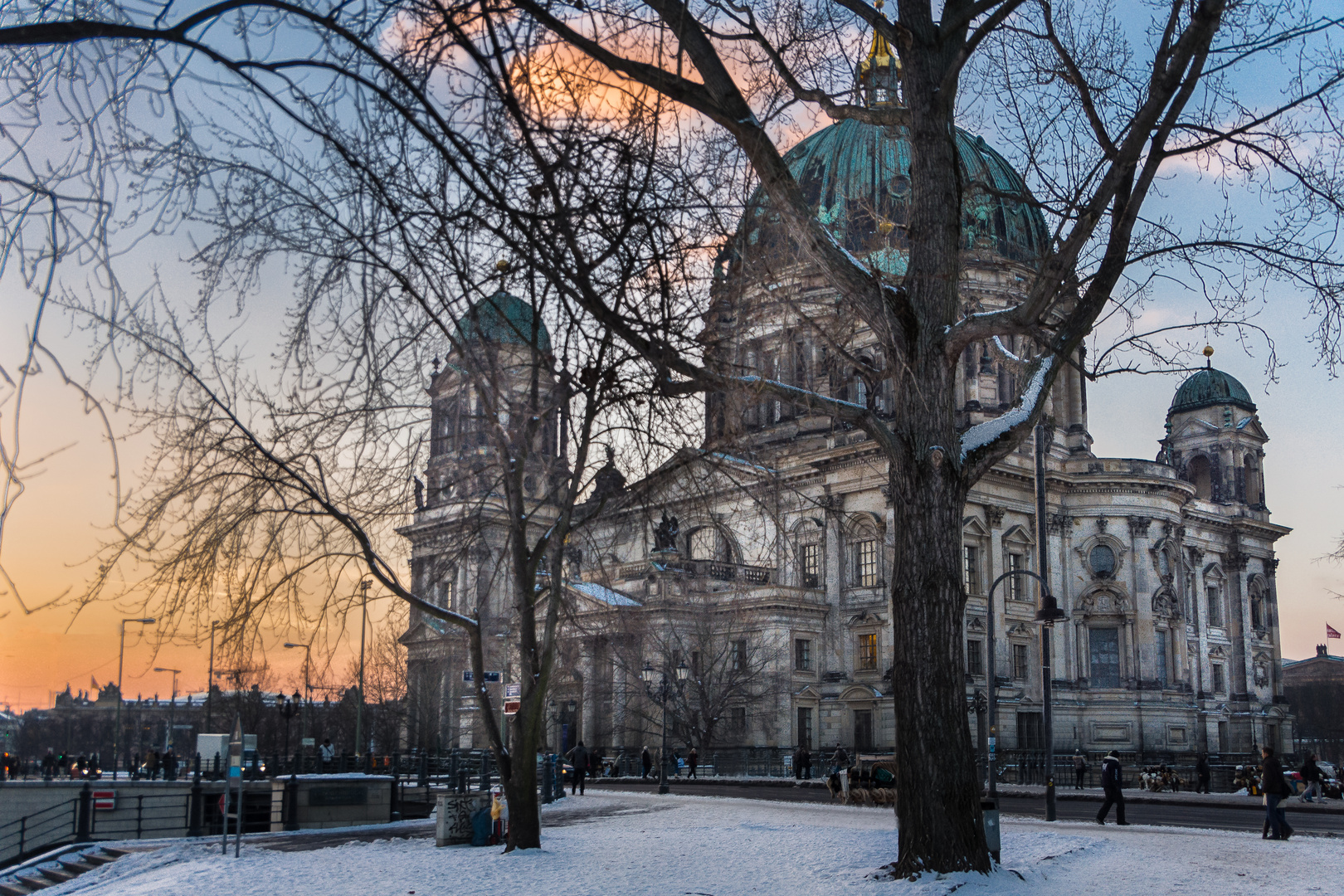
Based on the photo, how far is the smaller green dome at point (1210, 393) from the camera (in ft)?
300

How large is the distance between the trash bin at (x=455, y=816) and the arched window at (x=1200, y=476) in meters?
81.3

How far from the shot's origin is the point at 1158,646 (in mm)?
68812

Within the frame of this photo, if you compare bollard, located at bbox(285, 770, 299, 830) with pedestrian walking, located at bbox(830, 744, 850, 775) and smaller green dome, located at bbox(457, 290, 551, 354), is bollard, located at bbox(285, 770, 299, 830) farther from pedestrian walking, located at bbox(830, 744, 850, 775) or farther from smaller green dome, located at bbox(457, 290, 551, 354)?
pedestrian walking, located at bbox(830, 744, 850, 775)

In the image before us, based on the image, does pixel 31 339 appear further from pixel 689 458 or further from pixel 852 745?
pixel 852 745

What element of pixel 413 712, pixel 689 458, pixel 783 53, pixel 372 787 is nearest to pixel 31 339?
pixel 689 458

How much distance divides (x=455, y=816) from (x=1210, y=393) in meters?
82.5

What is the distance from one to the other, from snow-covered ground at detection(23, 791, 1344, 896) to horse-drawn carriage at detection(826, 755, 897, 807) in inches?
300

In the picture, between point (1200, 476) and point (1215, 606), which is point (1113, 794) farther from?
point (1200, 476)

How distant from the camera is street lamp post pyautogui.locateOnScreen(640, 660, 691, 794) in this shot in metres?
39.9

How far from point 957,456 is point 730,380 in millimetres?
3388

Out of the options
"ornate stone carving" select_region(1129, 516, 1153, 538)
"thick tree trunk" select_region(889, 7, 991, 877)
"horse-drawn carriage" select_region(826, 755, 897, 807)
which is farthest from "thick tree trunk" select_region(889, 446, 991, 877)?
"ornate stone carving" select_region(1129, 516, 1153, 538)

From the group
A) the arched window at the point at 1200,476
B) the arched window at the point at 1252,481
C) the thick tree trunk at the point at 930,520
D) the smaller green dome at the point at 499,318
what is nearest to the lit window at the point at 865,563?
the arched window at the point at 1252,481

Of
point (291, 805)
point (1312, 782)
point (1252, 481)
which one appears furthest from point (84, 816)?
point (1252, 481)

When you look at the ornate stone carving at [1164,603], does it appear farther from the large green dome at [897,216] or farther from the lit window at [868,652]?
the large green dome at [897,216]
